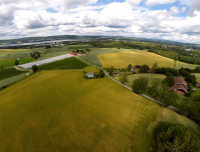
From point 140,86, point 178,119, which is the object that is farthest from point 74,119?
point 178,119

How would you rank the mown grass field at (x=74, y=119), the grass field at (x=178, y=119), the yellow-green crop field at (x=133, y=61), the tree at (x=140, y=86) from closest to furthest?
1. the mown grass field at (x=74, y=119)
2. the grass field at (x=178, y=119)
3. the tree at (x=140, y=86)
4. the yellow-green crop field at (x=133, y=61)

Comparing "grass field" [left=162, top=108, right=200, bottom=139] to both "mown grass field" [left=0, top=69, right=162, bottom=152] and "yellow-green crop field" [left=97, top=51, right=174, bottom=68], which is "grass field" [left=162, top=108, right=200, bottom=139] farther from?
"yellow-green crop field" [left=97, top=51, right=174, bottom=68]

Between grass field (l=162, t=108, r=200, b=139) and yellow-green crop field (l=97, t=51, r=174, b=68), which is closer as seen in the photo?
grass field (l=162, t=108, r=200, b=139)

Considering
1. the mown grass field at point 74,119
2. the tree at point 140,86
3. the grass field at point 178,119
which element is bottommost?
the grass field at point 178,119

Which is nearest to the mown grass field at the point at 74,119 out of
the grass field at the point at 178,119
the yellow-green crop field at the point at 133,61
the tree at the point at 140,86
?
the grass field at the point at 178,119

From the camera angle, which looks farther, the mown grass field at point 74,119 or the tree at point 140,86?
Answer: the tree at point 140,86

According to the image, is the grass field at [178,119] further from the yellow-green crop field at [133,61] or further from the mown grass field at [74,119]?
the yellow-green crop field at [133,61]

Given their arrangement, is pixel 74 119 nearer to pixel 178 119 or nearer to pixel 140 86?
pixel 140 86

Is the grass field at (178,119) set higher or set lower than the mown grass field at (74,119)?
lower

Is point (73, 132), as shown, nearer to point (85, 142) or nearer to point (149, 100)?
point (85, 142)

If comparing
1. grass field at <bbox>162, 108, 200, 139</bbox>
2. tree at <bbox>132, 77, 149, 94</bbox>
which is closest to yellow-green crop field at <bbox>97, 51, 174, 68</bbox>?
tree at <bbox>132, 77, 149, 94</bbox>
